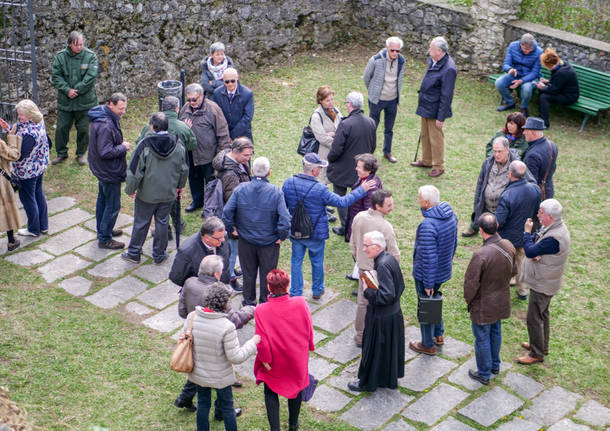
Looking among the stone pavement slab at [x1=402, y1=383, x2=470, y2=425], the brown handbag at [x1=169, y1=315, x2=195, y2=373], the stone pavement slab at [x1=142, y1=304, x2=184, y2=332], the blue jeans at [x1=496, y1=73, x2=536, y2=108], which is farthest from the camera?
the blue jeans at [x1=496, y1=73, x2=536, y2=108]

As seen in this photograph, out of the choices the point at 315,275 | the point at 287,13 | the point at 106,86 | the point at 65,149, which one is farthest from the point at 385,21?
the point at 315,275

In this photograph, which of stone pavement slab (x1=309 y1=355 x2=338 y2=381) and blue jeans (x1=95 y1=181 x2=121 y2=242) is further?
blue jeans (x1=95 y1=181 x2=121 y2=242)

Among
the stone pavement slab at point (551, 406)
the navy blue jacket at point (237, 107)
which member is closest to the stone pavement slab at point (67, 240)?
the navy blue jacket at point (237, 107)

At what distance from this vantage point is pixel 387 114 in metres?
12.0

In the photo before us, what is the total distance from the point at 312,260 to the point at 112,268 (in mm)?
2489

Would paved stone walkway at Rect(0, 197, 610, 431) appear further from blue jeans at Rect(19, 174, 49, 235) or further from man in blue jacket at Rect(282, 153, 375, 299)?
man in blue jacket at Rect(282, 153, 375, 299)

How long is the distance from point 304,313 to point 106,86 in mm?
8493

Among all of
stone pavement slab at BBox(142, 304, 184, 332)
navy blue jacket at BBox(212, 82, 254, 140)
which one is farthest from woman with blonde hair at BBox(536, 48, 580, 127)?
stone pavement slab at BBox(142, 304, 184, 332)

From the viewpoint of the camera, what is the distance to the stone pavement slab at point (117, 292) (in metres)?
8.46

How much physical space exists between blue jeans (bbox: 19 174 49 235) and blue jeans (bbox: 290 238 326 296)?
346 centimetres

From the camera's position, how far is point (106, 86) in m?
13.3

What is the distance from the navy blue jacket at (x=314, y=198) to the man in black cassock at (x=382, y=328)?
4.30 feet

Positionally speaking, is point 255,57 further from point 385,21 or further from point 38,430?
point 38,430

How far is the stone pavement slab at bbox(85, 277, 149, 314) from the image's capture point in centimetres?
846
